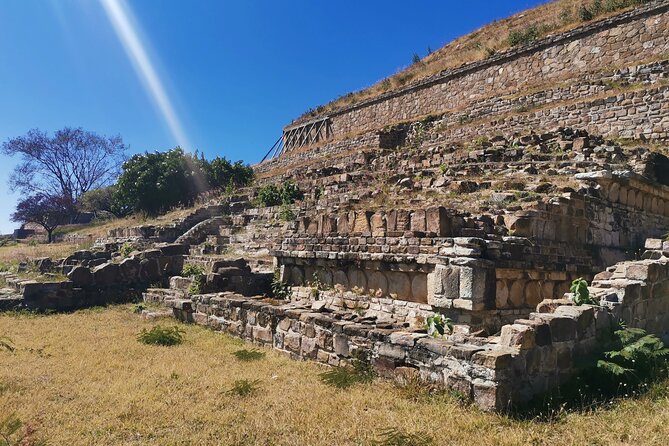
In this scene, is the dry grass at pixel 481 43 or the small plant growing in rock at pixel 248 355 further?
the dry grass at pixel 481 43

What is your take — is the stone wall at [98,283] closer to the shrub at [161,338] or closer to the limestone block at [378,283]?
the shrub at [161,338]

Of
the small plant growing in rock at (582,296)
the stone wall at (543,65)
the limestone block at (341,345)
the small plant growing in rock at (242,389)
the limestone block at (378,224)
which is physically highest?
the stone wall at (543,65)

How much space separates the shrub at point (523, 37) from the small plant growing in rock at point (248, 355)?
23.9 metres

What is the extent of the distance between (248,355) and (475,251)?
148 inches

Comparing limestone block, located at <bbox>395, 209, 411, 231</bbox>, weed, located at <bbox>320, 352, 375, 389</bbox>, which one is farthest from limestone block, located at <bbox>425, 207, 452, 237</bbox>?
weed, located at <bbox>320, 352, 375, 389</bbox>

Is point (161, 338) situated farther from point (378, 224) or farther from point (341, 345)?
point (378, 224)

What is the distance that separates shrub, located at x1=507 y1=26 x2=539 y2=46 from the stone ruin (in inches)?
159

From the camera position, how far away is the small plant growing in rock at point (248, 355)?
722 centimetres

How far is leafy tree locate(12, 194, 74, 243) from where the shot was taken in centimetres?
4356

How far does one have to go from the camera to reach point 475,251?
7.30m

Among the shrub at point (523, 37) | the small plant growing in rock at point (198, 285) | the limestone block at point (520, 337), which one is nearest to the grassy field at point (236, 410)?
the limestone block at point (520, 337)

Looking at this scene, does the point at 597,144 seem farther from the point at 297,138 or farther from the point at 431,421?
the point at 297,138

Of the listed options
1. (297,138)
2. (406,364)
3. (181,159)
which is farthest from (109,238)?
(406,364)

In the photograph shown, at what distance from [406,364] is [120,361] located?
14.0 ft
